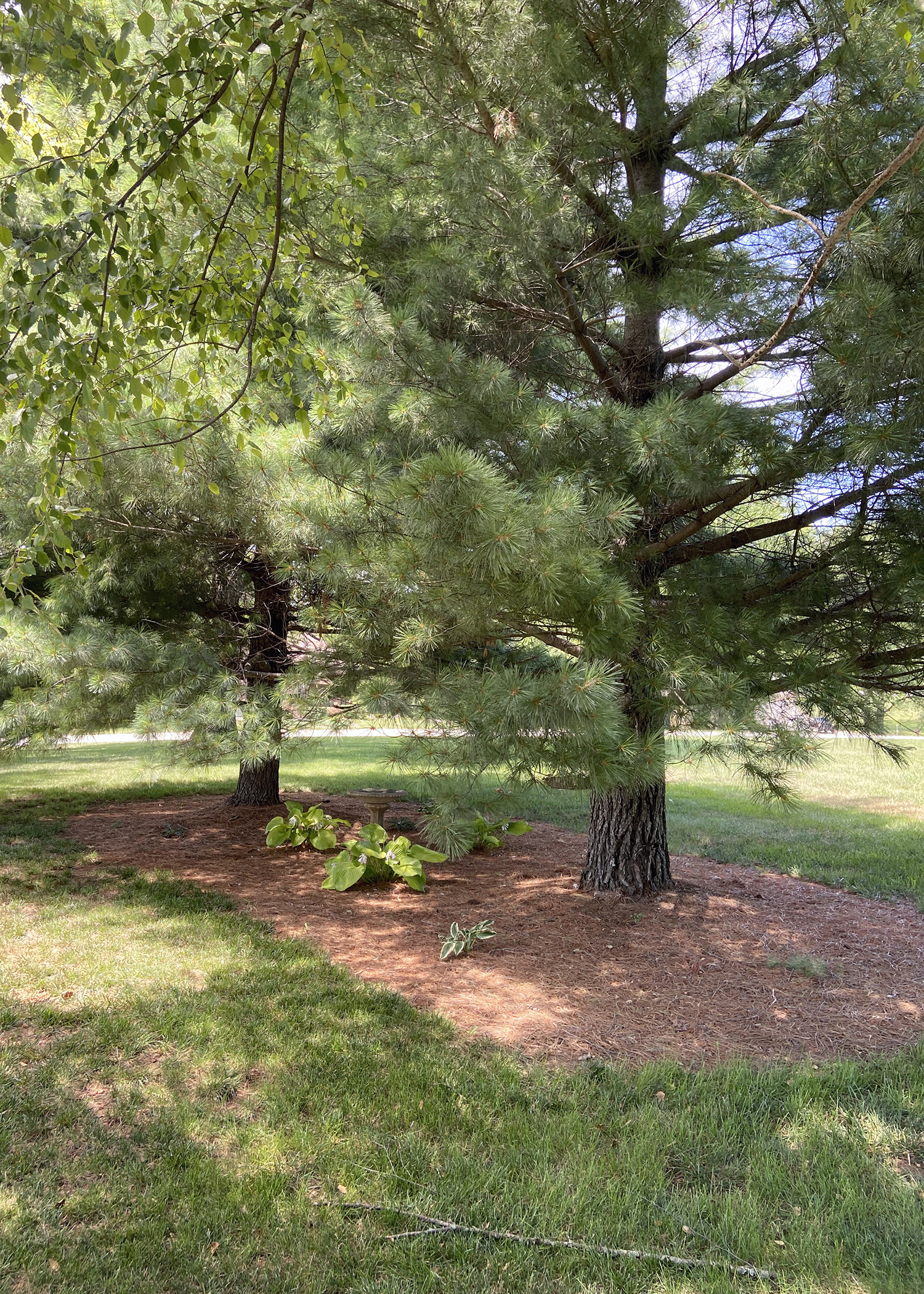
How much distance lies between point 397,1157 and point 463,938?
6.83 ft

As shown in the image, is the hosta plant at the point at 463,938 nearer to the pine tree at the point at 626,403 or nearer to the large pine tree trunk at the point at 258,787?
the pine tree at the point at 626,403

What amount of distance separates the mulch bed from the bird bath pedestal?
65 centimetres

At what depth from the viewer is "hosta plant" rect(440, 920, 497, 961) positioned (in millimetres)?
4797

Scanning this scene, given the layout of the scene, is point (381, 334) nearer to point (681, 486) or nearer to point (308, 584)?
point (681, 486)

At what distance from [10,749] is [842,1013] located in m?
5.34

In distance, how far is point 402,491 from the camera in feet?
9.84

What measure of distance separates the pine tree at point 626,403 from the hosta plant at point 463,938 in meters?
1.48

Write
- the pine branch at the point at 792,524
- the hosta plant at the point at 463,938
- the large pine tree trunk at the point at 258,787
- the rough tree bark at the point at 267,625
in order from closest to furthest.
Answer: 1. the pine branch at the point at 792,524
2. the hosta plant at the point at 463,938
3. the rough tree bark at the point at 267,625
4. the large pine tree trunk at the point at 258,787

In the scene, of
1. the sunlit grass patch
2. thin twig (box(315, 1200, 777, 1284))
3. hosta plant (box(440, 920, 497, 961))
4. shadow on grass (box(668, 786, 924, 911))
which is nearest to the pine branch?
shadow on grass (box(668, 786, 924, 911))

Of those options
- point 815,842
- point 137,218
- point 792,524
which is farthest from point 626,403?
point 815,842

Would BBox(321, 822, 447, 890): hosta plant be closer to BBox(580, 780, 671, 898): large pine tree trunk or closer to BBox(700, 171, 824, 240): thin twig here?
BBox(580, 780, 671, 898): large pine tree trunk

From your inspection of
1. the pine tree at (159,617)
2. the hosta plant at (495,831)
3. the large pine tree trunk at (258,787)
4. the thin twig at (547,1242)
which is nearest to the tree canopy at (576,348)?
the pine tree at (159,617)

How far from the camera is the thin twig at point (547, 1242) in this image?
7.69ft

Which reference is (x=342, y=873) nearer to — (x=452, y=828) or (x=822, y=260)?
(x=452, y=828)
